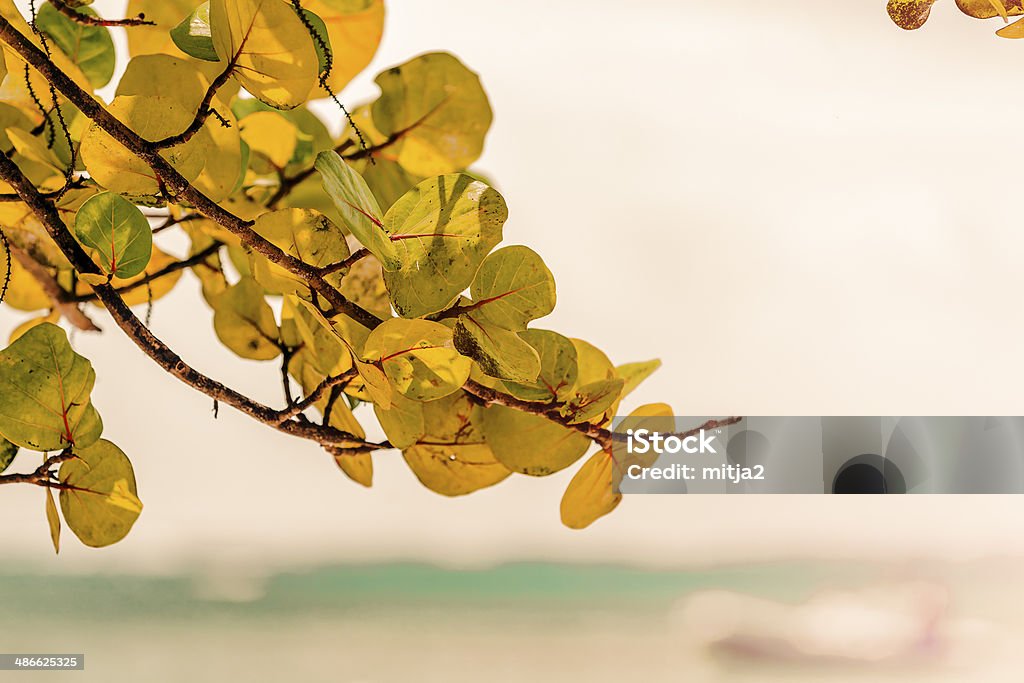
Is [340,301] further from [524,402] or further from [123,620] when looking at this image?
[123,620]

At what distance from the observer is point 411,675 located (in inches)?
15.3

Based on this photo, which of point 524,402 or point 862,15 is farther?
point 862,15

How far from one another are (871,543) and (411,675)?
24cm

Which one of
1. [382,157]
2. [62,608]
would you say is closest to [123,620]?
[62,608]

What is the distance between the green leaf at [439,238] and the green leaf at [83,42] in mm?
127

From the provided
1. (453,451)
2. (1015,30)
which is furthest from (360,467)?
(1015,30)

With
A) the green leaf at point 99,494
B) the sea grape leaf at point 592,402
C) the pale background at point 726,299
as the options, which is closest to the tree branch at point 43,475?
the green leaf at point 99,494

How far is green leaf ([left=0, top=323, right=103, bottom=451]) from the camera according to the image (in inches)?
5.9

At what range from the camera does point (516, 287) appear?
133 mm

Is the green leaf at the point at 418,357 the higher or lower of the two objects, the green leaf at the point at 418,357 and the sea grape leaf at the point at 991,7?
the lower

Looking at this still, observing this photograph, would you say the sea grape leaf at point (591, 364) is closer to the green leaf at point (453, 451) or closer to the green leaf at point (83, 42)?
the green leaf at point (453, 451)

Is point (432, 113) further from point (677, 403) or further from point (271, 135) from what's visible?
point (677, 403)

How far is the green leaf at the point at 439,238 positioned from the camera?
121mm

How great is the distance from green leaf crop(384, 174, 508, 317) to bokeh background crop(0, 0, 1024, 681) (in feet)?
0.96
